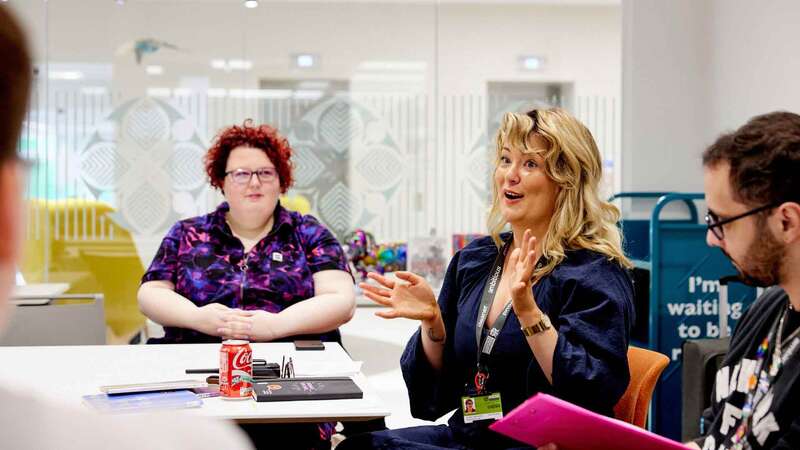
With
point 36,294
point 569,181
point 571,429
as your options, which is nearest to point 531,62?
point 36,294

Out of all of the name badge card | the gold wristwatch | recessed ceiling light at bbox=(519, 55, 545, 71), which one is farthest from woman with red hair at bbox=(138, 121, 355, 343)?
recessed ceiling light at bbox=(519, 55, 545, 71)

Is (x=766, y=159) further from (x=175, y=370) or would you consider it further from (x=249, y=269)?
(x=249, y=269)

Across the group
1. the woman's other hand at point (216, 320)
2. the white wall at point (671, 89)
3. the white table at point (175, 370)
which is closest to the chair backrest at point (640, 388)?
the white table at point (175, 370)

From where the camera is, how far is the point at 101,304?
3877mm

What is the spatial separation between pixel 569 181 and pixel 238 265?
148 centimetres

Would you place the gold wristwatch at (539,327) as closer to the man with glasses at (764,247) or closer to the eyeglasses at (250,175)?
the man with glasses at (764,247)

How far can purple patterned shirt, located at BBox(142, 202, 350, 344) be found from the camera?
10.8ft

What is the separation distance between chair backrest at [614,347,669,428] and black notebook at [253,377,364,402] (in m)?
0.73

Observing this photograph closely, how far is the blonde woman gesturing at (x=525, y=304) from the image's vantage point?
84.2 inches

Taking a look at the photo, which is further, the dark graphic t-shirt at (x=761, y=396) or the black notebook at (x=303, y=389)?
the black notebook at (x=303, y=389)

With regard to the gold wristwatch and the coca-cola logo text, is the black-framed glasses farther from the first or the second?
the coca-cola logo text

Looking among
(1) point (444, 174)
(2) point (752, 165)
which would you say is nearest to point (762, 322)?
A: (2) point (752, 165)

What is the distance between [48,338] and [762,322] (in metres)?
2.98

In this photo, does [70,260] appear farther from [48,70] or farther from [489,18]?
[489,18]
